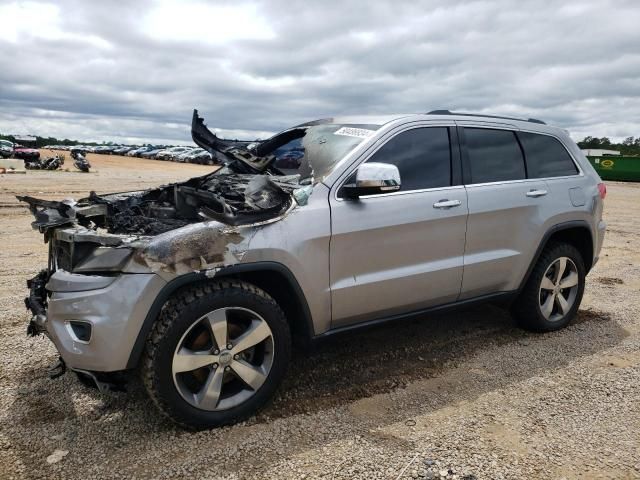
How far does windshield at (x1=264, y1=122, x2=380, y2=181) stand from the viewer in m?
3.44

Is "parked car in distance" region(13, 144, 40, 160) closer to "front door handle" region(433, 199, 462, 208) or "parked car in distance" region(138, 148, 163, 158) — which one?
"parked car in distance" region(138, 148, 163, 158)

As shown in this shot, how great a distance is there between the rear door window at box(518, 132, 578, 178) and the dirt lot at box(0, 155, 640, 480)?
1.41 metres

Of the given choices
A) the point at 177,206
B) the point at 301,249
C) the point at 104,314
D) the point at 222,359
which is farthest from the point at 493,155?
the point at 104,314

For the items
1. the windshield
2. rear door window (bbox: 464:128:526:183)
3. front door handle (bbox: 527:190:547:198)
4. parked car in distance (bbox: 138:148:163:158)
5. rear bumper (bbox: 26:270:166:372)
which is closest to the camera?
rear bumper (bbox: 26:270:166:372)

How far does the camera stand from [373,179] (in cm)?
310

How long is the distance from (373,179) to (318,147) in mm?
744

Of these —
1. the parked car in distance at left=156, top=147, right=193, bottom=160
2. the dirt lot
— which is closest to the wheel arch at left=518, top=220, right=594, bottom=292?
the dirt lot

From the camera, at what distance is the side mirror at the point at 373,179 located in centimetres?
310

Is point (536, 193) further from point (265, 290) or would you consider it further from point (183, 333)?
point (183, 333)

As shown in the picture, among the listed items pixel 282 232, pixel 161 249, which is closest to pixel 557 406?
pixel 282 232

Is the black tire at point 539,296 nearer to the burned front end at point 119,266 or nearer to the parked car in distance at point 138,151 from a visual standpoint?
the burned front end at point 119,266

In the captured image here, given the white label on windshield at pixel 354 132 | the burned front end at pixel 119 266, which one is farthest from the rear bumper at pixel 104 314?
the white label on windshield at pixel 354 132

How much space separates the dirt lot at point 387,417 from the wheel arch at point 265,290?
48 centimetres

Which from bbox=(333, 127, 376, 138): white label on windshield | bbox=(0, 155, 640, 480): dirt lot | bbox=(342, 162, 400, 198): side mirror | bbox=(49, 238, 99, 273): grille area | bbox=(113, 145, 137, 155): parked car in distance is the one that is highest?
bbox=(333, 127, 376, 138): white label on windshield
